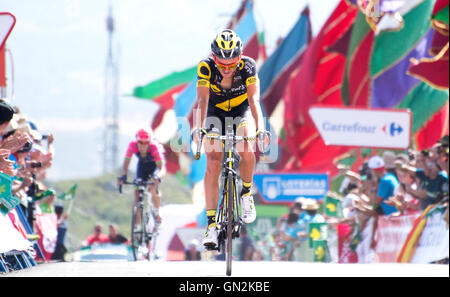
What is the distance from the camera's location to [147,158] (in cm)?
1480

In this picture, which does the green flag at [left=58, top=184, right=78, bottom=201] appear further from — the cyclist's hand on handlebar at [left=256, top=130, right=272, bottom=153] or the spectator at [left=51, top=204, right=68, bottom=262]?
the cyclist's hand on handlebar at [left=256, top=130, right=272, bottom=153]

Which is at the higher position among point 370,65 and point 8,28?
point 370,65

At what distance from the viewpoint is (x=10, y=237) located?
10.3 meters

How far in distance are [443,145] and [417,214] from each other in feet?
3.52

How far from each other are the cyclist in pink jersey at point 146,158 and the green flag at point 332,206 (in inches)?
165

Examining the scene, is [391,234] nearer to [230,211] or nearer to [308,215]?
[308,215]

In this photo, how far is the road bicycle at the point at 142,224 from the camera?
48.7ft

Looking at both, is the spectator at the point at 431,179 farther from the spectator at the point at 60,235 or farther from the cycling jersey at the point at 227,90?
the spectator at the point at 60,235

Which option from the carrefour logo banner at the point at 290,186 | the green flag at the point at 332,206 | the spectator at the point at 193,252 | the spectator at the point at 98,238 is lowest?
the spectator at the point at 193,252

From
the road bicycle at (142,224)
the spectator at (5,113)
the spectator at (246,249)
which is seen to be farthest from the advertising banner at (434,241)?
the spectator at (246,249)

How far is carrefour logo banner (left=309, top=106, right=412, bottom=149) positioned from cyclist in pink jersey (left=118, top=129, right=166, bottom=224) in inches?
137

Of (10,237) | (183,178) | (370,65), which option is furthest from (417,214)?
(183,178)

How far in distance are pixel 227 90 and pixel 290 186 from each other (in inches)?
376

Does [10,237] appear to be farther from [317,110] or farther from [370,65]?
[370,65]
